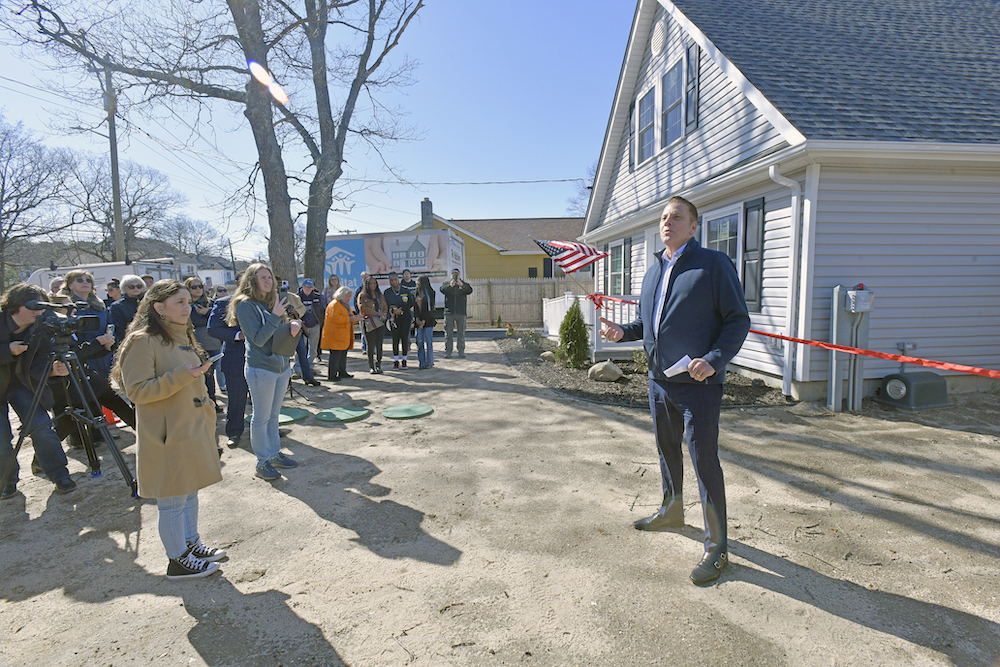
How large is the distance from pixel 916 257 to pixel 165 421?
27.3ft

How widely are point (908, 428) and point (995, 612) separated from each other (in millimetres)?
3601

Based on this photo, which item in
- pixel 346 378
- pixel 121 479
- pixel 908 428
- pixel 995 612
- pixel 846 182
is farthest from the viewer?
pixel 346 378

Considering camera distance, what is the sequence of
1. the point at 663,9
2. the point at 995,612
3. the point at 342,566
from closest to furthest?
the point at 995,612 → the point at 342,566 → the point at 663,9

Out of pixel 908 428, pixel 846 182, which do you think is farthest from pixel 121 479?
pixel 846 182

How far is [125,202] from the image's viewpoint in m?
42.2

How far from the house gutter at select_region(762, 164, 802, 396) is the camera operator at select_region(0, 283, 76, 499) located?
7.71 meters

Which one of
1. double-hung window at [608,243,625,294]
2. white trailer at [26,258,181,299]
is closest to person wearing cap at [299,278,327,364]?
double-hung window at [608,243,625,294]

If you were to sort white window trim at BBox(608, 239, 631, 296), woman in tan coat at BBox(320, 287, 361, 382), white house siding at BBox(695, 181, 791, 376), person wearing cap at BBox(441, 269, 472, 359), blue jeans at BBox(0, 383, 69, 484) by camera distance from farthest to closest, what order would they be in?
white window trim at BBox(608, 239, 631, 296) < person wearing cap at BBox(441, 269, 472, 359) < woman in tan coat at BBox(320, 287, 361, 382) < white house siding at BBox(695, 181, 791, 376) < blue jeans at BBox(0, 383, 69, 484)

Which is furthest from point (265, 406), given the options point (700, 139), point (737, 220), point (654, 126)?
point (654, 126)

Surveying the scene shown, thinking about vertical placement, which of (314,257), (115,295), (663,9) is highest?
(663,9)

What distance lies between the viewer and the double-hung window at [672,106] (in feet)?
31.5

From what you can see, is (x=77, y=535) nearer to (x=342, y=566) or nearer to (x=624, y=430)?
(x=342, y=566)

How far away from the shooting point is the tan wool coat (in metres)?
2.55

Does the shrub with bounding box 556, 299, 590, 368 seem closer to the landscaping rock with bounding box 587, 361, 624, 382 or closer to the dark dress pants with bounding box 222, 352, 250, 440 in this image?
the landscaping rock with bounding box 587, 361, 624, 382
